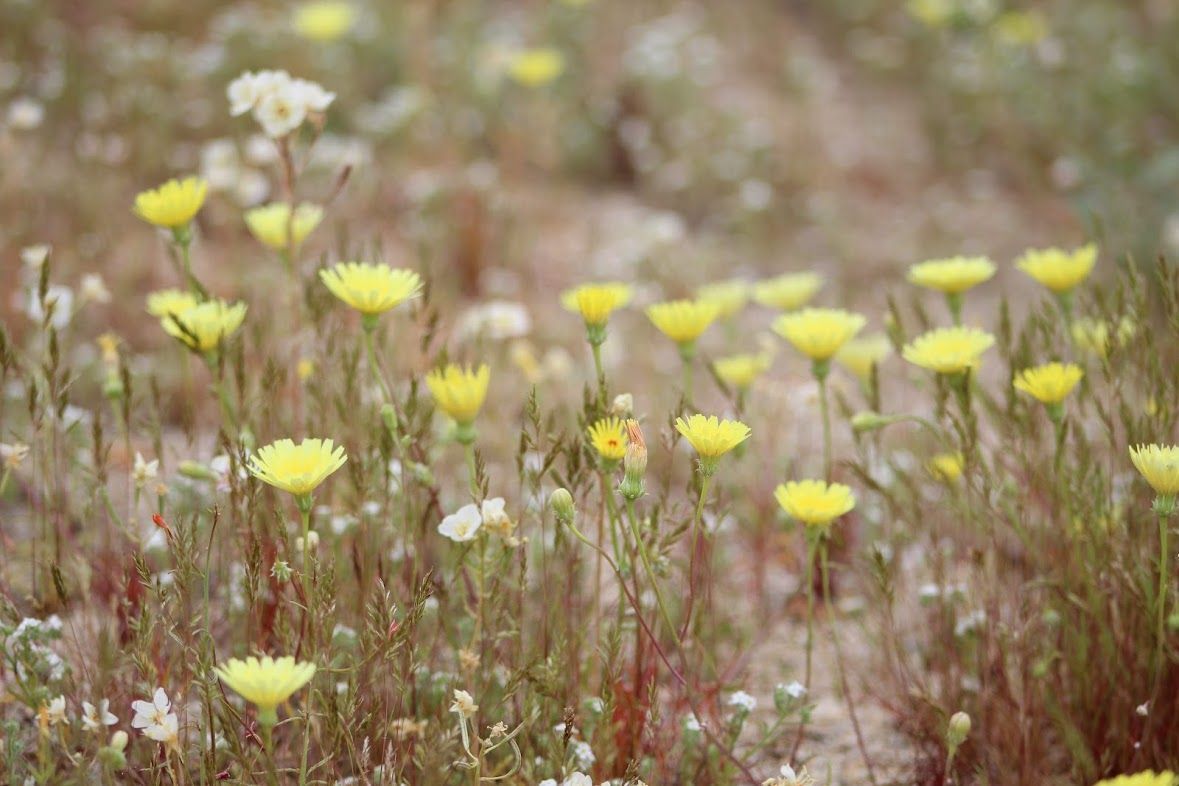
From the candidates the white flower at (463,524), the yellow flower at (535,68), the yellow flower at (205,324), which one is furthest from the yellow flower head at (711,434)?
the yellow flower at (535,68)

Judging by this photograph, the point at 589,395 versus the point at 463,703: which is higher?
the point at 589,395

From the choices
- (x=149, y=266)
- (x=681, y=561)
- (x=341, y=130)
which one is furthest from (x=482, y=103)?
(x=681, y=561)

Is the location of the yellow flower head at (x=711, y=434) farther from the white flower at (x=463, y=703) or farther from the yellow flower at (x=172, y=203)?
the yellow flower at (x=172, y=203)

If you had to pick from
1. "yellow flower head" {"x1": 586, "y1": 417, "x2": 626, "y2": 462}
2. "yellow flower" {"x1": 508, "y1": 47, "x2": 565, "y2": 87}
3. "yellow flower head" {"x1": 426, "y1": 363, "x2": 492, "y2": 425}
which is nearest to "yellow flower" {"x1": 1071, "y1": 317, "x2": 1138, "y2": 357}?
"yellow flower head" {"x1": 586, "y1": 417, "x2": 626, "y2": 462}

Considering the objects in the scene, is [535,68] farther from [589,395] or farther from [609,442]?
[609,442]

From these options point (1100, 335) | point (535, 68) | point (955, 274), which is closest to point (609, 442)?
point (955, 274)

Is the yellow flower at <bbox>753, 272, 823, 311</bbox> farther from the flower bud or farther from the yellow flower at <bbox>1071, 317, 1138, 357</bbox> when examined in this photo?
the flower bud

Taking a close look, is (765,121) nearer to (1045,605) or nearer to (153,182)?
(153,182)
